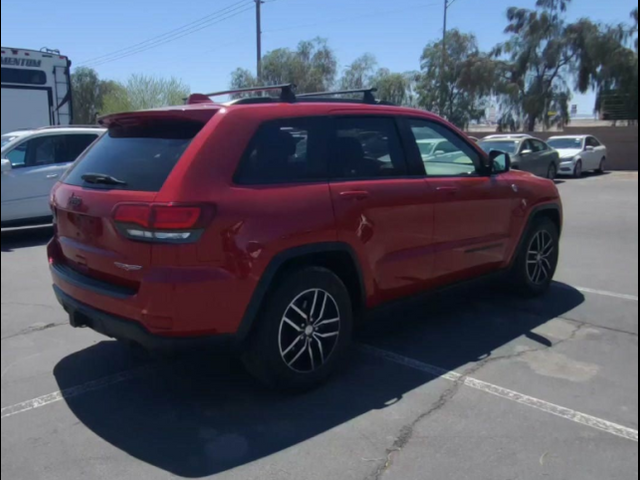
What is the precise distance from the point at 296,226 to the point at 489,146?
50.6ft

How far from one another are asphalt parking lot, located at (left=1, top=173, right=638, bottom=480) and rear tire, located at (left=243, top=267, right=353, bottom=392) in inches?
6.7

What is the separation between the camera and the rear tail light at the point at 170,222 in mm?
3363

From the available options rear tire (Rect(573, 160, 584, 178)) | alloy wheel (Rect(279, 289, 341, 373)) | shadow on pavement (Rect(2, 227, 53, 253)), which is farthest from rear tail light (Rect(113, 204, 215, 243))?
rear tire (Rect(573, 160, 584, 178))

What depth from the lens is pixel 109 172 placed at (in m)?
3.91

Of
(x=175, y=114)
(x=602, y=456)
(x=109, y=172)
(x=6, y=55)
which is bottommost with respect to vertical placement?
(x=602, y=456)

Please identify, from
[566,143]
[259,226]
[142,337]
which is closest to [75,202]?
[142,337]

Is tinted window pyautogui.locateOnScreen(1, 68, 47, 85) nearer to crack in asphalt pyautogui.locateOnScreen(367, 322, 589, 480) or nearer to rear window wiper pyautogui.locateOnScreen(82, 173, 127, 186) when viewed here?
rear window wiper pyautogui.locateOnScreen(82, 173, 127, 186)

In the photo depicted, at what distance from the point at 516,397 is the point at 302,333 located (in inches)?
57.8

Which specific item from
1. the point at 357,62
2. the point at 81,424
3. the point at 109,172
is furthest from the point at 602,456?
the point at 357,62

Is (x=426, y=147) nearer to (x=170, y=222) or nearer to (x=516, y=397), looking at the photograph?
(x=516, y=397)

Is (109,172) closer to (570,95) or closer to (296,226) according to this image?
(296,226)

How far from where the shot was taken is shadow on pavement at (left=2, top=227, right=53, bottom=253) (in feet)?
31.6

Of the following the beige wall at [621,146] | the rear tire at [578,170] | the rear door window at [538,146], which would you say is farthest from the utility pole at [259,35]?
the beige wall at [621,146]

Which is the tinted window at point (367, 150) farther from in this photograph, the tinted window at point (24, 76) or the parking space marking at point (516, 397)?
the tinted window at point (24, 76)
